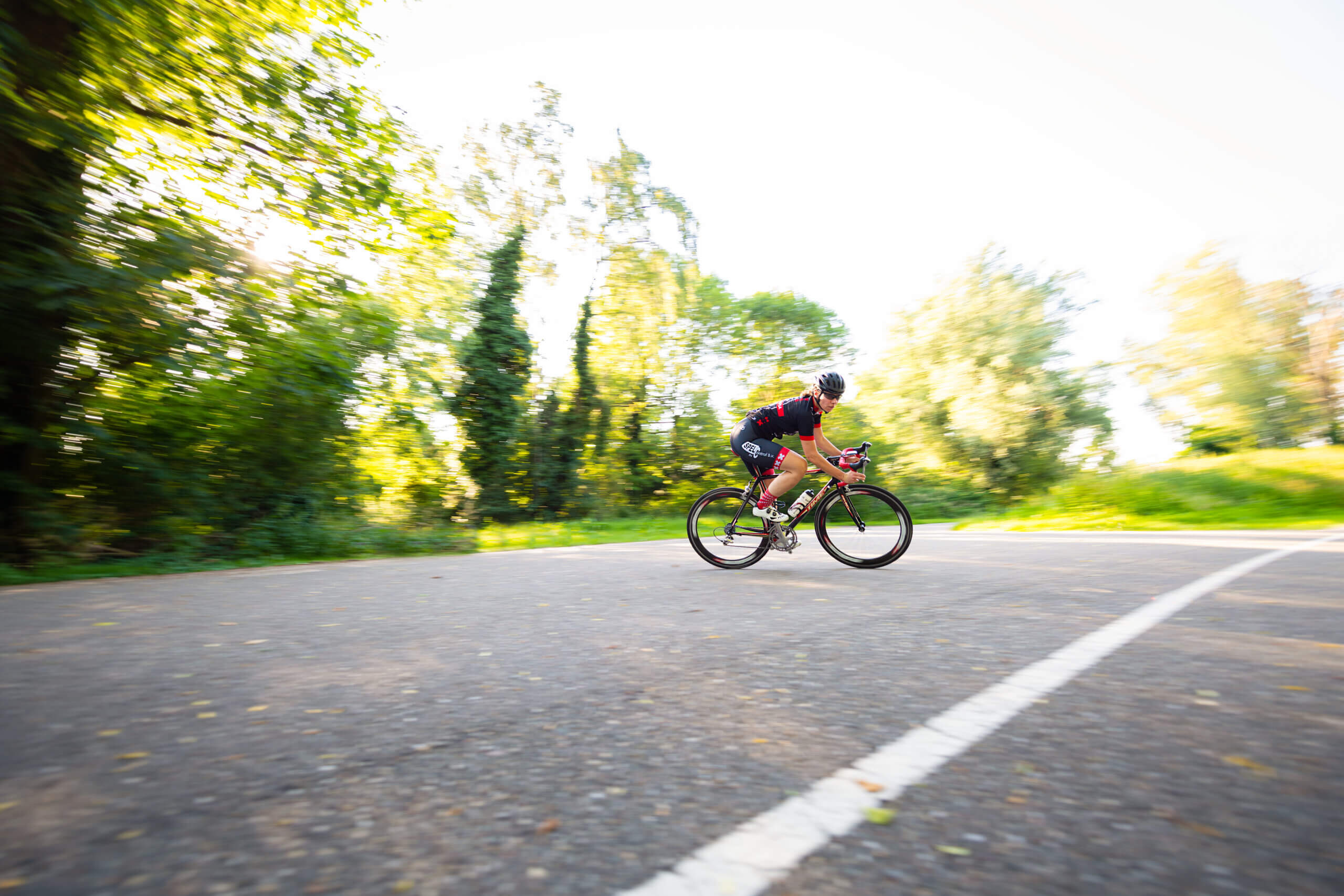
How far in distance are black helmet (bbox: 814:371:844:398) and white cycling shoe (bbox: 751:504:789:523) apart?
1274mm

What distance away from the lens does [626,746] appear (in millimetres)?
2367

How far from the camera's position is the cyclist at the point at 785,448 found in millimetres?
7141

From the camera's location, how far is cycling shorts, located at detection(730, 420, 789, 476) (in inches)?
291

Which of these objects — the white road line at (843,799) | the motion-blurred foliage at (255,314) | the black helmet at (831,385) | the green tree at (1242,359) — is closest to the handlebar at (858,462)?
the black helmet at (831,385)

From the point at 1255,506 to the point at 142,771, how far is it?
74.2 feet

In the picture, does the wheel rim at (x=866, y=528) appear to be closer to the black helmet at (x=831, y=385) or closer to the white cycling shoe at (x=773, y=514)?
the white cycling shoe at (x=773, y=514)

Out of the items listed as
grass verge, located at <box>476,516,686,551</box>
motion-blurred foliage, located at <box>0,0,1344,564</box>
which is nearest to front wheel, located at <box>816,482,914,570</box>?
grass verge, located at <box>476,516,686,551</box>

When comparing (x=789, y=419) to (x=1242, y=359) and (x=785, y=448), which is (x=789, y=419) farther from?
(x=1242, y=359)

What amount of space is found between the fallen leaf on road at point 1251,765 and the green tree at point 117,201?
29.6ft

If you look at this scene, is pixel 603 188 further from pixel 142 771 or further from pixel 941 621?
pixel 142 771

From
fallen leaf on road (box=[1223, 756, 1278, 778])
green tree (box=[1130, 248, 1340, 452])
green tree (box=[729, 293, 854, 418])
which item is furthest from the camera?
green tree (box=[729, 293, 854, 418])

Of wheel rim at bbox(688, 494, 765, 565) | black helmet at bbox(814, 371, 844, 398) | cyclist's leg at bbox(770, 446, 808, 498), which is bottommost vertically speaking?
wheel rim at bbox(688, 494, 765, 565)

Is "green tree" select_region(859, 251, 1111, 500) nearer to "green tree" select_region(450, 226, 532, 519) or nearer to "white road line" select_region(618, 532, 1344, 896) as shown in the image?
"green tree" select_region(450, 226, 532, 519)

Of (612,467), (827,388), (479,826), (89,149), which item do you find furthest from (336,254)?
(612,467)
